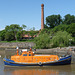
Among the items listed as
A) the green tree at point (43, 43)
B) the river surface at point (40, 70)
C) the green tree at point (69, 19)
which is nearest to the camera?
the river surface at point (40, 70)

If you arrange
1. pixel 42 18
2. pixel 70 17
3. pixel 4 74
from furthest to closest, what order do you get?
pixel 70 17 < pixel 42 18 < pixel 4 74

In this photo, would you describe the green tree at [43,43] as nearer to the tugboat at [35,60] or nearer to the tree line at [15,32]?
the tugboat at [35,60]

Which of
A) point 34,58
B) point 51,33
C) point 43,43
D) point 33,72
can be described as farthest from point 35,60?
point 51,33

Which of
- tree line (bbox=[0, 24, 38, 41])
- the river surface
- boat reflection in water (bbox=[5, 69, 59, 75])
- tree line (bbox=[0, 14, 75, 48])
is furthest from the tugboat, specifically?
tree line (bbox=[0, 24, 38, 41])

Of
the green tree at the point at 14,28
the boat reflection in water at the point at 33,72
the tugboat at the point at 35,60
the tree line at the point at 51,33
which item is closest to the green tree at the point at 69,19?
the tree line at the point at 51,33

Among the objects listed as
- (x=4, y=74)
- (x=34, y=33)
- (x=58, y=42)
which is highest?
(x=34, y=33)

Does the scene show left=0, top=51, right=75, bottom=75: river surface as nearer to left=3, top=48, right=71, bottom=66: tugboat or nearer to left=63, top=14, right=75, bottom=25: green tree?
left=3, top=48, right=71, bottom=66: tugboat

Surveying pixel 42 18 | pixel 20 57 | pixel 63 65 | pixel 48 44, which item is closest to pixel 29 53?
pixel 20 57

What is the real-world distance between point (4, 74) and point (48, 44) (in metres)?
34.8

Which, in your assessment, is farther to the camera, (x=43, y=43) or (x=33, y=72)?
(x=43, y=43)

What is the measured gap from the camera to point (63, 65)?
2428 centimetres

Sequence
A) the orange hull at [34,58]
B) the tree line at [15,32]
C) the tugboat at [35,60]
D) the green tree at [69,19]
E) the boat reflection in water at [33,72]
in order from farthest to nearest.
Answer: the green tree at [69,19], the tree line at [15,32], the orange hull at [34,58], the tugboat at [35,60], the boat reflection in water at [33,72]

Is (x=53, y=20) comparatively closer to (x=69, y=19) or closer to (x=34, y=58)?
(x=69, y=19)

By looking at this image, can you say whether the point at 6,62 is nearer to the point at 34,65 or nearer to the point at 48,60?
the point at 34,65
